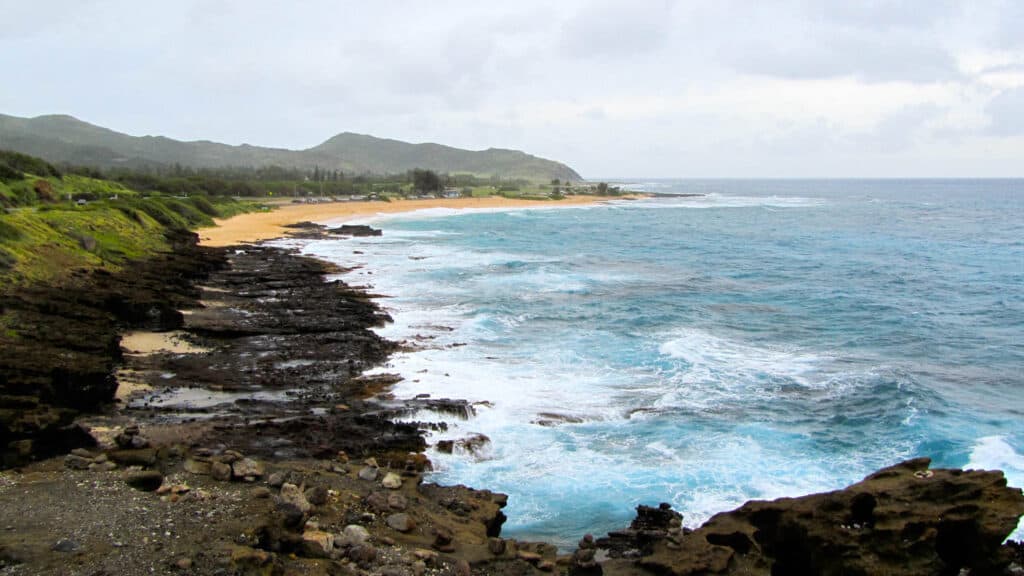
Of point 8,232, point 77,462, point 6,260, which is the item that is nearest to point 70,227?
point 8,232

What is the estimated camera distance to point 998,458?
596 inches

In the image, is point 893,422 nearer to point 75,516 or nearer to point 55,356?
point 75,516

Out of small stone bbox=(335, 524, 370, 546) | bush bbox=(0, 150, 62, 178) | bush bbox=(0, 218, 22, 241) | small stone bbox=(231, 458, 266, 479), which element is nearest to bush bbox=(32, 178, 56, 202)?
bush bbox=(0, 150, 62, 178)

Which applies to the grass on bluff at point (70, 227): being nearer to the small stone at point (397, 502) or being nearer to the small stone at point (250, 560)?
the small stone at point (397, 502)

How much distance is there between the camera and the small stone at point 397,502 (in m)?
11.0

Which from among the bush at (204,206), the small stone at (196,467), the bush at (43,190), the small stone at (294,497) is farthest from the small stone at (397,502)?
the bush at (204,206)

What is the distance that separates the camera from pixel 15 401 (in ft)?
42.4

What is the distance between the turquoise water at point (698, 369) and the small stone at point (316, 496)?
11.1 ft

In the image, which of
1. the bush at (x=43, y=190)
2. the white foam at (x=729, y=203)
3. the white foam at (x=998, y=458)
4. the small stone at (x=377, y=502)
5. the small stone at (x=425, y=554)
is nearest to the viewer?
the small stone at (x=425, y=554)

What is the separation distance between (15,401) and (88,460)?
2.83m

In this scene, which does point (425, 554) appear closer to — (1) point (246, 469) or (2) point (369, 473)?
(2) point (369, 473)

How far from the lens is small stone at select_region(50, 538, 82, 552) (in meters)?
8.13

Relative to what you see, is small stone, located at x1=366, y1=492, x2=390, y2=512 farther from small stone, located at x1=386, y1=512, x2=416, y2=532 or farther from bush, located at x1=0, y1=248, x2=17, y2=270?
bush, located at x1=0, y1=248, x2=17, y2=270

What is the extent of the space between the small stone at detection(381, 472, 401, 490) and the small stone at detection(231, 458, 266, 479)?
2.03m
